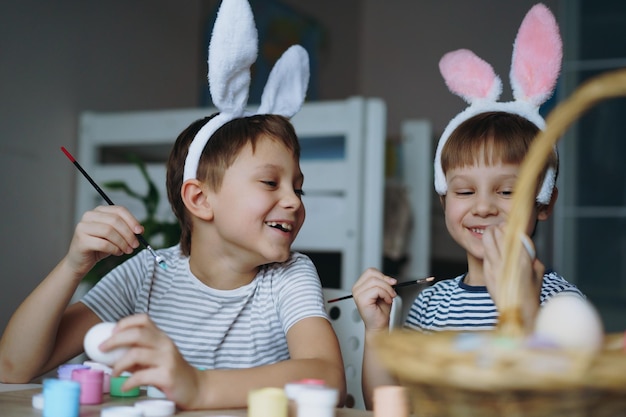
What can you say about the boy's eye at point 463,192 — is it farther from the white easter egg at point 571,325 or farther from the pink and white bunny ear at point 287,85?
the white easter egg at point 571,325

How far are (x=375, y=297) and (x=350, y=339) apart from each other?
0.84ft

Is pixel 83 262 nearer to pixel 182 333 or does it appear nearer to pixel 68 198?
pixel 182 333

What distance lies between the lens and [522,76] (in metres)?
1.11

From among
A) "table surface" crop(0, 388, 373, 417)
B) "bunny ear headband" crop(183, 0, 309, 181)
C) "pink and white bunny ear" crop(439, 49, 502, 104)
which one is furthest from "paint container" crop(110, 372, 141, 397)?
"pink and white bunny ear" crop(439, 49, 502, 104)

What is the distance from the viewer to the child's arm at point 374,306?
99cm

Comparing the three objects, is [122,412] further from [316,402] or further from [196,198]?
[196,198]

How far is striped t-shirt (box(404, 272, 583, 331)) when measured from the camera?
1.15 m

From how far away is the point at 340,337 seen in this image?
4.05 feet

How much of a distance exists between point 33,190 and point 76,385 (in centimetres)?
171

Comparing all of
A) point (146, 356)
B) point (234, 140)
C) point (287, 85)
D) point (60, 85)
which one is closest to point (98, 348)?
point (146, 356)

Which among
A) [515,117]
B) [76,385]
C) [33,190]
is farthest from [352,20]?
[76,385]

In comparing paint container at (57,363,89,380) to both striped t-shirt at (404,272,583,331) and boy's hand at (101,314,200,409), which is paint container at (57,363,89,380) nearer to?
boy's hand at (101,314,200,409)

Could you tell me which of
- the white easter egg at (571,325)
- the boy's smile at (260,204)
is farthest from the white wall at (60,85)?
the white easter egg at (571,325)

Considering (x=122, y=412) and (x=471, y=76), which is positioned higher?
(x=471, y=76)
